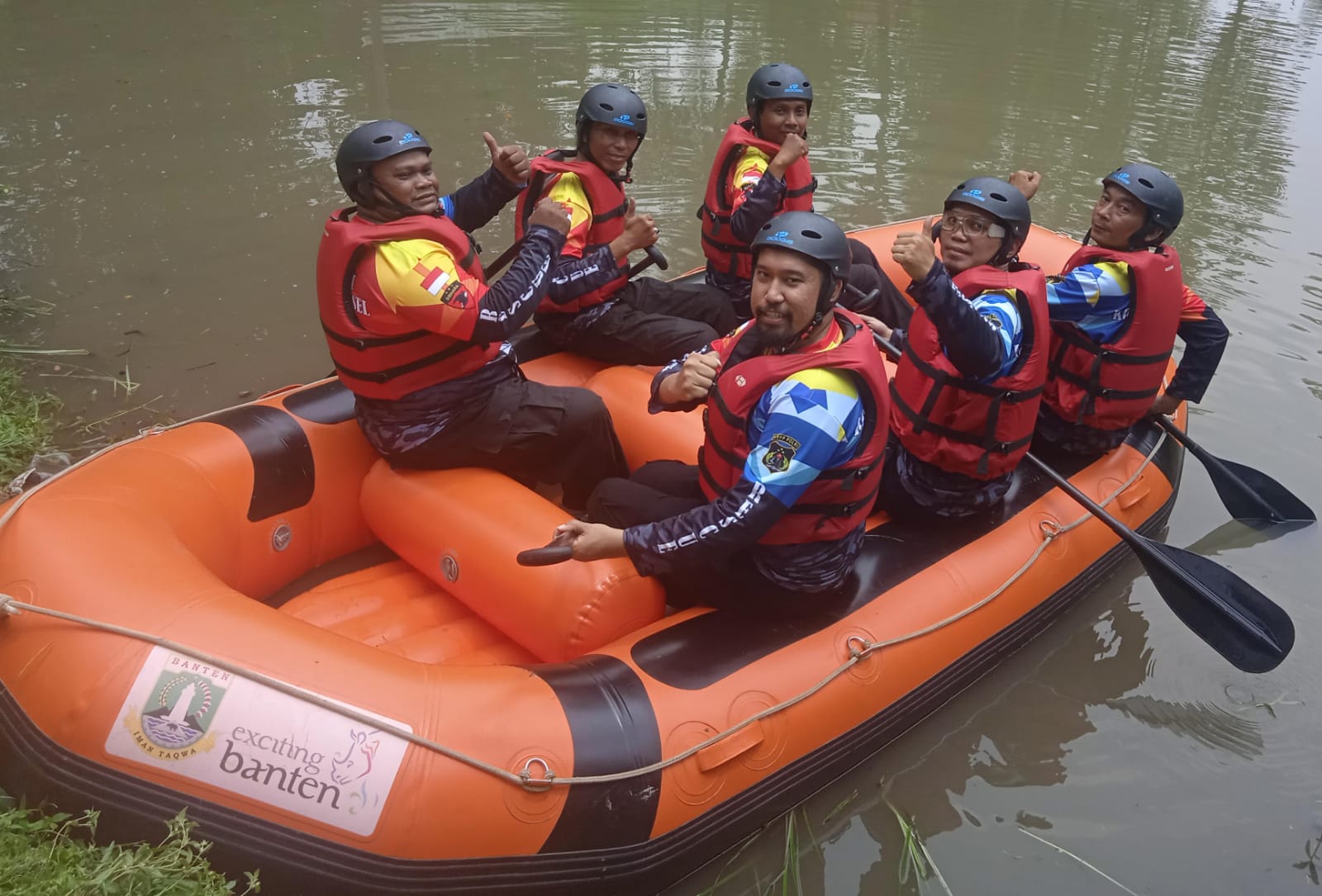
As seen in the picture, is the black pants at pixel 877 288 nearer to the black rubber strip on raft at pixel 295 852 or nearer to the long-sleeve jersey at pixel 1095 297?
the long-sleeve jersey at pixel 1095 297

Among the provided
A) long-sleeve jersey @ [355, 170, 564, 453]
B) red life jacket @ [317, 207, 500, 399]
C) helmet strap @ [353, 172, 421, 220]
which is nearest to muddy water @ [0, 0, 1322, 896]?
long-sleeve jersey @ [355, 170, 564, 453]

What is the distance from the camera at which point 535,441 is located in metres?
3.29

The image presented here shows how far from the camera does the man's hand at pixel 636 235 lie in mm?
3453

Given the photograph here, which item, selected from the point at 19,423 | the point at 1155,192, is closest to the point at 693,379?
the point at 1155,192

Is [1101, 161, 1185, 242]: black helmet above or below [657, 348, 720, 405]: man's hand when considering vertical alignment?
above

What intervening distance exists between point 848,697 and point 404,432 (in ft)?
5.35

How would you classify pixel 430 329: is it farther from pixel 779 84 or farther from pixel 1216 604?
pixel 1216 604

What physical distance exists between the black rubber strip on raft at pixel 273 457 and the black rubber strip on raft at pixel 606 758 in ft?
4.03

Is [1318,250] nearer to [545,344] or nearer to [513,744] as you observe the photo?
[545,344]

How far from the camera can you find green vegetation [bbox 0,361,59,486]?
398cm

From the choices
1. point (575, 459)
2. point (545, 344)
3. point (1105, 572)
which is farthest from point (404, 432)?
point (1105, 572)

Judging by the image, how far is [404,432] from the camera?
122 inches

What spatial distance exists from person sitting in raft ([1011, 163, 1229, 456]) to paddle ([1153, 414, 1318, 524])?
636 millimetres

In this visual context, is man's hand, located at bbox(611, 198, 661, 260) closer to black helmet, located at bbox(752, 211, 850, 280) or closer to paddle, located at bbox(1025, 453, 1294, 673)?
black helmet, located at bbox(752, 211, 850, 280)
